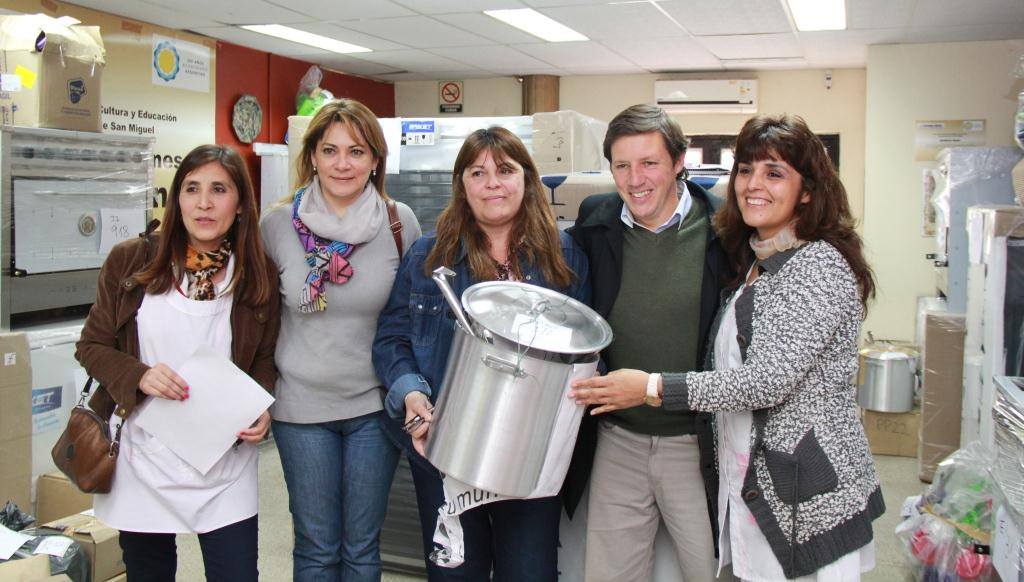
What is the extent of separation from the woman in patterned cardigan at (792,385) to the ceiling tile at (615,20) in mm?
3600

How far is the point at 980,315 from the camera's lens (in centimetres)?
324

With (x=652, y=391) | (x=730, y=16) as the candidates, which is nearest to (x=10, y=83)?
(x=652, y=391)

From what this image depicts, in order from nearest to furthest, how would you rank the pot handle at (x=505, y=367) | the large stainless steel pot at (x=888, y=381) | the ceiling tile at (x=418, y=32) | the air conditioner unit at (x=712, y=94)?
1. the pot handle at (x=505, y=367)
2. the large stainless steel pot at (x=888, y=381)
3. the ceiling tile at (x=418, y=32)
4. the air conditioner unit at (x=712, y=94)

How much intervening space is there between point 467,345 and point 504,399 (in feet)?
0.39

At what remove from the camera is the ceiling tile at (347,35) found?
5.58 metres

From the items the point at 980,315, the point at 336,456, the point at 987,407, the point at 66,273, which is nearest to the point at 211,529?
the point at 336,456

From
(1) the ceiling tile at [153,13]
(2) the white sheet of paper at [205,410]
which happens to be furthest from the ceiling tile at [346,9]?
(2) the white sheet of paper at [205,410]

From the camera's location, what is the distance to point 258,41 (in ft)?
20.3

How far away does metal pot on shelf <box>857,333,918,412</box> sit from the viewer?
4.52m

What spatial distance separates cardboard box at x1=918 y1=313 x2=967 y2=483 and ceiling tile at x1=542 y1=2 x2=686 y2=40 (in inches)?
94.0

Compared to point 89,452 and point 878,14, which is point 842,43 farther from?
point 89,452

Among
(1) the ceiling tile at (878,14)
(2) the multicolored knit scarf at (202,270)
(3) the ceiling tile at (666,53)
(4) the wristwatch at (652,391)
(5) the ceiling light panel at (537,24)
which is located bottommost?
(4) the wristwatch at (652,391)

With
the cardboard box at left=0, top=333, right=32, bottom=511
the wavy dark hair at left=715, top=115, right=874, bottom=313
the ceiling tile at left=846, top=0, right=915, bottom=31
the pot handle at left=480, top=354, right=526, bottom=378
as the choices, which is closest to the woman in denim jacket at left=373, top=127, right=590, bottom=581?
the pot handle at left=480, top=354, right=526, bottom=378

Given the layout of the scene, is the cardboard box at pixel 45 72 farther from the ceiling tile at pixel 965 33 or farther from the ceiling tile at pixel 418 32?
the ceiling tile at pixel 965 33
